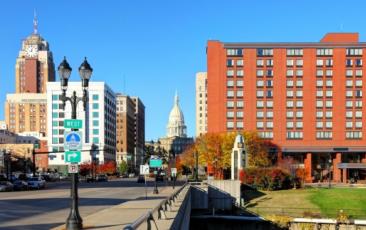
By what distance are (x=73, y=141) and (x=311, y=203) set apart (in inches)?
2073

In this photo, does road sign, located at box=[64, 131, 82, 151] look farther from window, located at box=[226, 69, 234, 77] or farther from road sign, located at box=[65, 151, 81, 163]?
window, located at box=[226, 69, 234, 77]

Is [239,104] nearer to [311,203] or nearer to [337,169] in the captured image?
[337,169]

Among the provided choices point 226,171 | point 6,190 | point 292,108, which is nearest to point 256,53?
point 292,108

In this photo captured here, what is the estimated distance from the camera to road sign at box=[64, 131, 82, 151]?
20.3 m

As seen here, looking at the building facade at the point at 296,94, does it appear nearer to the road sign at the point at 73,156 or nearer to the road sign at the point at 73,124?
the road sign at the point at 73,124

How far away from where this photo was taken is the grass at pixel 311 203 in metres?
60.8

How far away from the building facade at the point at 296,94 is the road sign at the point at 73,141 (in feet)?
432

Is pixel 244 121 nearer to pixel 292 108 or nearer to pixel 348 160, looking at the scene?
pixel 292 108

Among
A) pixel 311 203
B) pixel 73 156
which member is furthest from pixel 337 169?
pixel 73 156

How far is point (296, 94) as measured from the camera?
15225 cm

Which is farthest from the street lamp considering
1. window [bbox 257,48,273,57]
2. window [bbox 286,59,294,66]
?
window [bbox 286,59,294,66]

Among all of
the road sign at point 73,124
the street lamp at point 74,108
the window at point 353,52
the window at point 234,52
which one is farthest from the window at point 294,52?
the road sign at point 73,124

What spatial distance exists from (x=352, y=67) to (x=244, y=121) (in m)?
31.7

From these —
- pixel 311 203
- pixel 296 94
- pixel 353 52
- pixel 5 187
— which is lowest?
pixel 311 203
